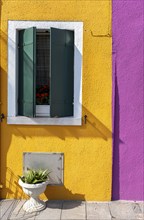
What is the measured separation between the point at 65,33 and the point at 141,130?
2.22 m

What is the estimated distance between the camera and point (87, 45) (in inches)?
202

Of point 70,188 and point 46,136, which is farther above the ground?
point 46,136

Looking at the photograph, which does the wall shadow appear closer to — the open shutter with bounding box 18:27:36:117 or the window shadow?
the window shadow

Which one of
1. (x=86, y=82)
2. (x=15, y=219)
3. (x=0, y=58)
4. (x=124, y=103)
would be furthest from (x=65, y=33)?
(x=15, y=219)

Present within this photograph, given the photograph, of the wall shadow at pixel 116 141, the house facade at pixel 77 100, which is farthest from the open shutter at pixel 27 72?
the wall shadow at pixel 116 141

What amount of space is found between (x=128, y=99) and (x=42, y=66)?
5.63 ft

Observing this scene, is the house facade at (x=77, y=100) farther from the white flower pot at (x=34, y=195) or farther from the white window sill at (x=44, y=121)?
the white flower pot at (x=34, y=195)

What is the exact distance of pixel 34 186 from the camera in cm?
→ 470

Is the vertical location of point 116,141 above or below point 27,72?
below

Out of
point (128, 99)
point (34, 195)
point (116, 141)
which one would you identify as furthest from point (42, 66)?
point (34, 195)

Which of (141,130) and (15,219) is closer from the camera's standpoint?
(15,219)

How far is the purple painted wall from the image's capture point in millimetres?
5082

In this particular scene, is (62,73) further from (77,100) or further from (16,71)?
(16,71)

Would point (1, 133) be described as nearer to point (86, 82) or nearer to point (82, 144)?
point (82, 144)
